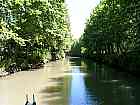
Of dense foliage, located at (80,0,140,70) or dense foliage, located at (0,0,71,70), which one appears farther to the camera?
dense foliage, located at (0,0,71,70)

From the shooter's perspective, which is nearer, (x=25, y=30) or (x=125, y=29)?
(x=125, y=29)

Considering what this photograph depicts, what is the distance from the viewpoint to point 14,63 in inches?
2058

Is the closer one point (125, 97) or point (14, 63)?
point (125, 97)

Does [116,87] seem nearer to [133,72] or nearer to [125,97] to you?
[125,97]

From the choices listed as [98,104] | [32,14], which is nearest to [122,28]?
[32,14]

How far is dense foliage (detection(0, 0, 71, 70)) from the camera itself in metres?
49.5

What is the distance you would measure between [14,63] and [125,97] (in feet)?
92.8

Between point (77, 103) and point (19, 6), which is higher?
point (19, 6)

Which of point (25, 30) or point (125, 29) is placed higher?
point (25, 30)

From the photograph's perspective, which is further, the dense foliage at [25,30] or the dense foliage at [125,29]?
the dense foliage at [25,30]

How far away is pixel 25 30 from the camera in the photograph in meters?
58.9

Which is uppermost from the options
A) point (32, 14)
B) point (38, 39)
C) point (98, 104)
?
point (32, 14)

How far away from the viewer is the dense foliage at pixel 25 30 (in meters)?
49.5

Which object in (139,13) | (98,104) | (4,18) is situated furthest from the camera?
(4,18)
